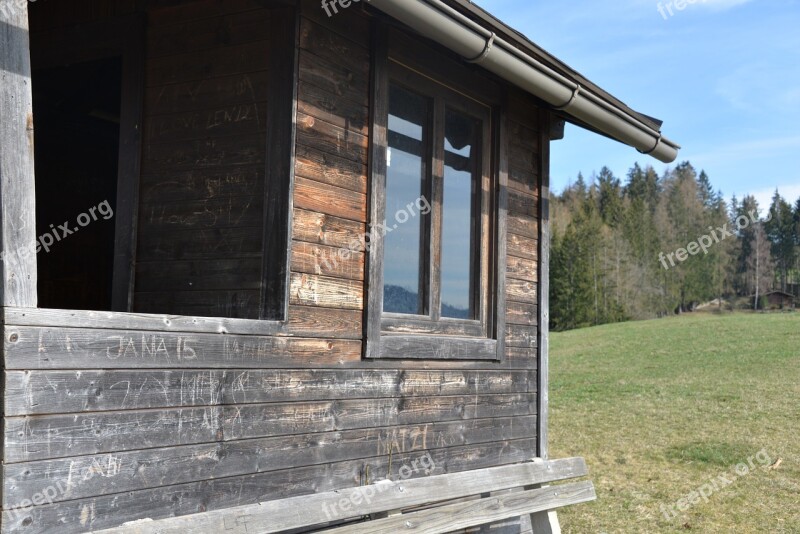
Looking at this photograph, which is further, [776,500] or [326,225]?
[776,500]

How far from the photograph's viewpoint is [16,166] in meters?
3.17

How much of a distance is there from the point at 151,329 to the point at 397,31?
255cm

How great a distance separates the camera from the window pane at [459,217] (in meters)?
5.90

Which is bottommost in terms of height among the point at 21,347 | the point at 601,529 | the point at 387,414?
the point at 601,529

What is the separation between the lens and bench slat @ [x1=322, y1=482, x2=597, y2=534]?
4.62 m

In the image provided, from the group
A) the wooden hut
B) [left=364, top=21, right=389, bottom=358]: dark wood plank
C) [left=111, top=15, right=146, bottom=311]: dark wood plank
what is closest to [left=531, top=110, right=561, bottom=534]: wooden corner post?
the wooden hut

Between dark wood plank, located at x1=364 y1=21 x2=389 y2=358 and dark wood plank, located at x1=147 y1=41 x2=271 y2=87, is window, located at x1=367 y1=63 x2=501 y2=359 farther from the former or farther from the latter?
dark wood plank, located at x1=147 y1=41 x2=271 y2=87

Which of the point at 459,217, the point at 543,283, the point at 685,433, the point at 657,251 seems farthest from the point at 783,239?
the point at 459,217

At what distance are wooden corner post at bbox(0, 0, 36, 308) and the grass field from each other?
21.6ft

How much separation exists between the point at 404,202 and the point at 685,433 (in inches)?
407

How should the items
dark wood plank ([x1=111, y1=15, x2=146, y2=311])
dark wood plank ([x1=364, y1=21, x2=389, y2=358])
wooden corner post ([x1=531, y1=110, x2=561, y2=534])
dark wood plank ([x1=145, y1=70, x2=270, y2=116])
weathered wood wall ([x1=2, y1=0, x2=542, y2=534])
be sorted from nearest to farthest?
weathered wood wall ([x1=2, y1=0, x2=542, y2=534]) → dark wood plank ([x1=145, y1=70, x2=270, y2=116]) → dark wood plank ([x1=111, y1=15, x2=146, y2=311]) → dark wood plank ([x1=364, y1=21, x2=389, y2=358]) → wooden corner post ([x1=531, y1=110, x2=561, y2=534])

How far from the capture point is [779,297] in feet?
278

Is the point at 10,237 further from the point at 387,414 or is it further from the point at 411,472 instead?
the point at 411,472

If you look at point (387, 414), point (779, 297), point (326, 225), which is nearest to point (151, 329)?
point (326, 225)
